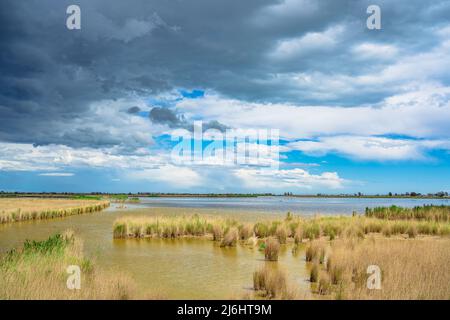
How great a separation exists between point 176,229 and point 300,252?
10.1 metres

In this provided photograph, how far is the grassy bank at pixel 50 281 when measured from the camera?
9961 mm

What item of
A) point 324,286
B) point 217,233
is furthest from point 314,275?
point 217,233

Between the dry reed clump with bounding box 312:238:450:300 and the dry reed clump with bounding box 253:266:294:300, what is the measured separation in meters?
1.39

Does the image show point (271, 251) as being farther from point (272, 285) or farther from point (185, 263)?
point (272, 285)

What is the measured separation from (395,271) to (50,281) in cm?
1054

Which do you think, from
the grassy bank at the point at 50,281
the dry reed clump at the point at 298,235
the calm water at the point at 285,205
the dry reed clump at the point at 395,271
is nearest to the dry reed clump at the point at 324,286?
the dry reed clump at the point at 395,271

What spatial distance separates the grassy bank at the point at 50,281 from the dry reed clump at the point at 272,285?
12.3 ft

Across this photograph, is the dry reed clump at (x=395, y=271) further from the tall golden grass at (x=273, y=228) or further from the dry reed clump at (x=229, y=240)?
the tall golden grass at (x=273, y=228)

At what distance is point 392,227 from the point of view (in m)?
28.9

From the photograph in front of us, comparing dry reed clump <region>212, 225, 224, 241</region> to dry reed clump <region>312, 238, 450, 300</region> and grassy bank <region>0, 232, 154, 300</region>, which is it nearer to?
dry reed clump <region>312, 238, 450, 300</region>
